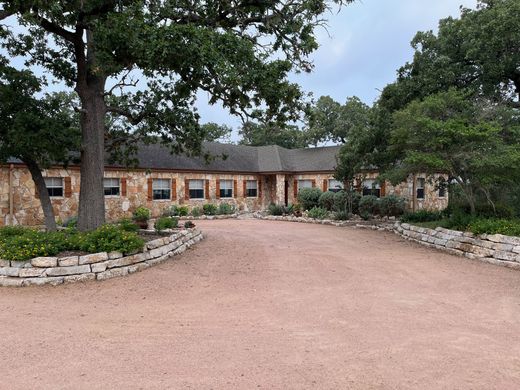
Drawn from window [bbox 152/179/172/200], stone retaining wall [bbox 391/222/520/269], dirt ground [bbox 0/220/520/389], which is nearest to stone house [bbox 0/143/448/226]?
window [bbox 152/179/172/200]

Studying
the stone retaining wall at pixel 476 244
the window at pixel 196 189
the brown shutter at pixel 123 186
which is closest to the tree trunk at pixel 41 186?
the brown shutter at pixel 123 186

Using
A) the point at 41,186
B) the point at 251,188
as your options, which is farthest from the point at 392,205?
the point at 41,186

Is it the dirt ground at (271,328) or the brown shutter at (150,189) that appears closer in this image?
the dirt ground at (271,328)

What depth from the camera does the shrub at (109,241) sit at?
7.72 meters

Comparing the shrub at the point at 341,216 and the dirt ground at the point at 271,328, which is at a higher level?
the shrub at the point at 341,216

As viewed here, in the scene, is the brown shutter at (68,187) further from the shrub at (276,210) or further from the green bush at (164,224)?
the shrub at (276,210)

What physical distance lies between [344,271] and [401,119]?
562 centimetres

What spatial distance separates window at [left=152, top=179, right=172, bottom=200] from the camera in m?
19.9

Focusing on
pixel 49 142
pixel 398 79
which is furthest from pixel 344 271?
pixel 398 79

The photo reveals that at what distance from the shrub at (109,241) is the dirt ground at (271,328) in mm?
679

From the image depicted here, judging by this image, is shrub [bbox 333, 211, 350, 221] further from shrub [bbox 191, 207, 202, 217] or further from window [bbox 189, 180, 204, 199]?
window [bbox 189, 180, 204, 199]

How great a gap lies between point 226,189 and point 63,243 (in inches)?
610

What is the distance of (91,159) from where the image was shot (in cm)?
952

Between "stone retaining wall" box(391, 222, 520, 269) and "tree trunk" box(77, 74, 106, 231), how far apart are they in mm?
9235
